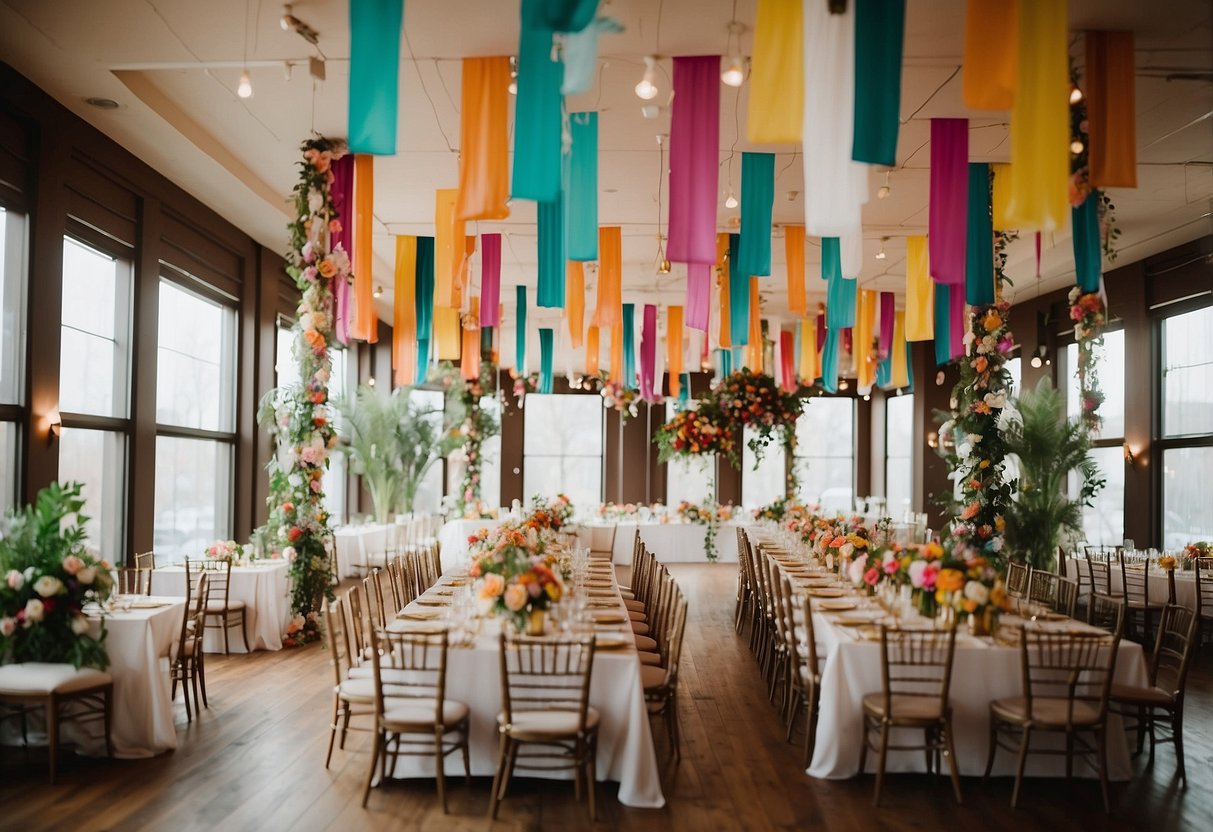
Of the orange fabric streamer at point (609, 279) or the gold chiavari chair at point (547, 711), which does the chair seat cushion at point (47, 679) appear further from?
the orange fabric streamer at point (609, 279)

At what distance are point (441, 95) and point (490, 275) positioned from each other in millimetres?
2341

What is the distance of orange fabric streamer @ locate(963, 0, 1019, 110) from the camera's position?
530cm

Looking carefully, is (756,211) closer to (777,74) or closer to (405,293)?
(777,74)

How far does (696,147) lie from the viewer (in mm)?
6082

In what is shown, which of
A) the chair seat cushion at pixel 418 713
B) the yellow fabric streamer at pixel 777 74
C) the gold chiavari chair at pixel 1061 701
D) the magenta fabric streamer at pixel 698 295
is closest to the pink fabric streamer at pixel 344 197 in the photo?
the magenta fabric streamer at pixel 698 295

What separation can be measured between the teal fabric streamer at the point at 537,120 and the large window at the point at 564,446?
1678 cm

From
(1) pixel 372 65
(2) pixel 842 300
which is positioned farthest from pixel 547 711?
(2) pixel 842 300

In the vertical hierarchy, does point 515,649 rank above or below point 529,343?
below

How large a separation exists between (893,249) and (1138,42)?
5.93 metres

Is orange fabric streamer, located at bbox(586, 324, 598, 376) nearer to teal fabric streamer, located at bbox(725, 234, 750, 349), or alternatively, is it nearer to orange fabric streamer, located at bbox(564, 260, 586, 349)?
orange fabric streamer, located at bbox(564, 260, 586, 349)

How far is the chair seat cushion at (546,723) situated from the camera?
15.3 feet

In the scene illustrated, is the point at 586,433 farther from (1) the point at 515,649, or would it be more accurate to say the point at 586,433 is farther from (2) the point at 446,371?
(1) the point at 515,649

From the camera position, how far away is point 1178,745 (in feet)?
17.7

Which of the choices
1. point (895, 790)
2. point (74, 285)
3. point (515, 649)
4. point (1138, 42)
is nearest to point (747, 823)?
point (895, 790)
